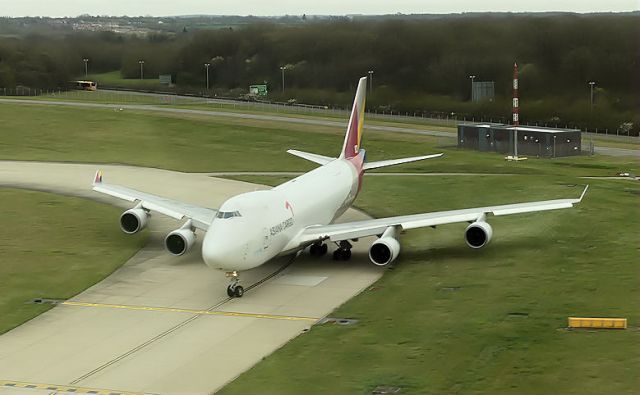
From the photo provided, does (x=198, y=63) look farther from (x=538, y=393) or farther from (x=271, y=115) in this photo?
(x=538, y=393)

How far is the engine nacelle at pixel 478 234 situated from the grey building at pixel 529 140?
55.8m

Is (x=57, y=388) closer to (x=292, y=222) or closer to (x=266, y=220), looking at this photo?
(x=266, y=220)

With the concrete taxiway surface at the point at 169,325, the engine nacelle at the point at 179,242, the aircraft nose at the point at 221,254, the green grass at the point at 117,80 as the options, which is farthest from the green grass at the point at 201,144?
the aircraft nose at the point at 221,254

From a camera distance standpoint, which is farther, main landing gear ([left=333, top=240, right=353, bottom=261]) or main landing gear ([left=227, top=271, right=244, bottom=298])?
main landing gear ([left=333, top=240, right=353, bottom=261])

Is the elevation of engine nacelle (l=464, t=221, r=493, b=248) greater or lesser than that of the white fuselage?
lesser

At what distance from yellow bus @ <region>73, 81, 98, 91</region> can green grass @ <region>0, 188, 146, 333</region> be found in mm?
91050

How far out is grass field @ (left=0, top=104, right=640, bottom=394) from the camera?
3228 centimetres

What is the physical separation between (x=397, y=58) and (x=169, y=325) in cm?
13885

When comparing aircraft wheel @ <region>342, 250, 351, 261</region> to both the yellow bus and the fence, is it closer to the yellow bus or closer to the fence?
the fence

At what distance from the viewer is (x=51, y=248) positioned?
2158 inches

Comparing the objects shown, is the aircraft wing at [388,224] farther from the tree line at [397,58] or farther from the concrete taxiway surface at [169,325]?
the tree line at [397,58]

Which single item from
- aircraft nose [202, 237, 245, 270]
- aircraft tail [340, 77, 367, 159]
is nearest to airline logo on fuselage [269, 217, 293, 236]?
aircraft nose [202, 237, 245, 270]

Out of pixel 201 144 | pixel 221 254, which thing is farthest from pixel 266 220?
pixel 201 144

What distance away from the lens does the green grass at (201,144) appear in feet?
311
